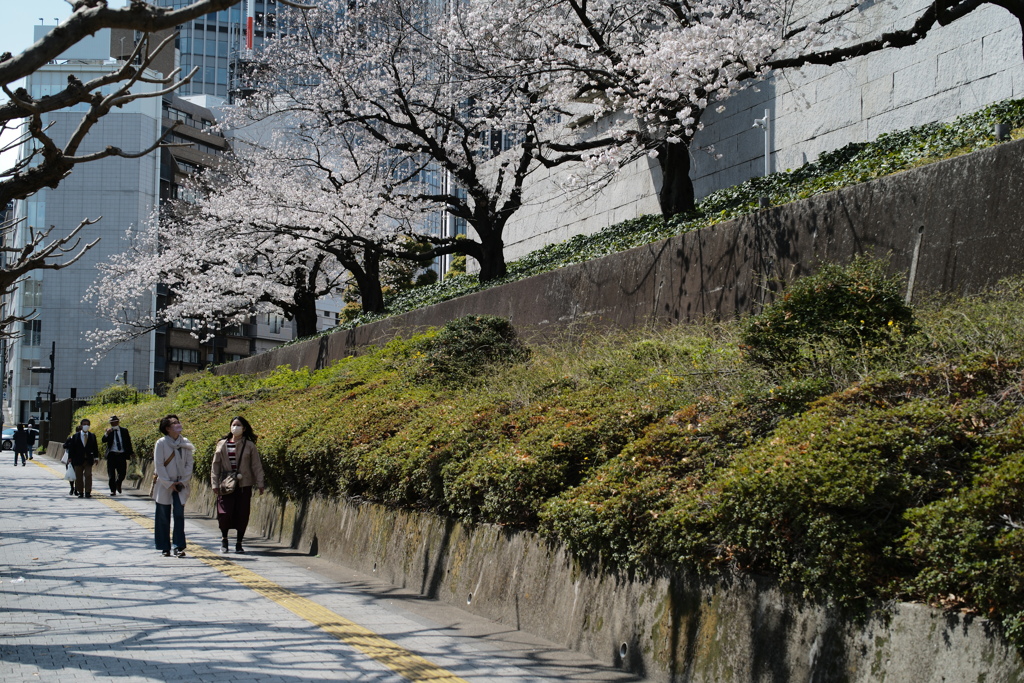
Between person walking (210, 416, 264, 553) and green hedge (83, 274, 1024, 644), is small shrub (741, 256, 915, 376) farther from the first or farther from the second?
person walking (210, 416, 264, 553)

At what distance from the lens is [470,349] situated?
1383cm

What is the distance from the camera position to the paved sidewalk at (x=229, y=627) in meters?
5.96

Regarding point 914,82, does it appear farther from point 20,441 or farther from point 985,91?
point 20,441

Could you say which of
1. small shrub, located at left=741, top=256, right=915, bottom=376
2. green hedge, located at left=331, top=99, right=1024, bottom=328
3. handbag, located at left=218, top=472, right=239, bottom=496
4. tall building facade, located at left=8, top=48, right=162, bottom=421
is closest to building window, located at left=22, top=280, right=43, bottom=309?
tall building facade, located at left=8, top=48, right=162, bottom=421

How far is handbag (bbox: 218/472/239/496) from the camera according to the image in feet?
38.2

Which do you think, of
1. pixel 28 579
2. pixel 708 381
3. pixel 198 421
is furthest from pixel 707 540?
pixel 198 421

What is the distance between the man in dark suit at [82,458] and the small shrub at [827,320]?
14952 millimetres

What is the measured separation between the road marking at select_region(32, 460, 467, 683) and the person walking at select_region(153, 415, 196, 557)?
0.38 meters

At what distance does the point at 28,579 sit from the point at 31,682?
4087 mm

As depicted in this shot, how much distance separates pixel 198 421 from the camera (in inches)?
803

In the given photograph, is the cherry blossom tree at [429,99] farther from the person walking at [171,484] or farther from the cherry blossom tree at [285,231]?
the person walking at [171,484]

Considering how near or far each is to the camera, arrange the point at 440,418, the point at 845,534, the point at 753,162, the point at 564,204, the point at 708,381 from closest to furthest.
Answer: the point at 845,534, the point at 708,381, the point at 440,418, the point at 753,162, the point at 564,204

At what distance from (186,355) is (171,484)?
6177 cm

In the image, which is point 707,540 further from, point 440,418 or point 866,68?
point 866,68
